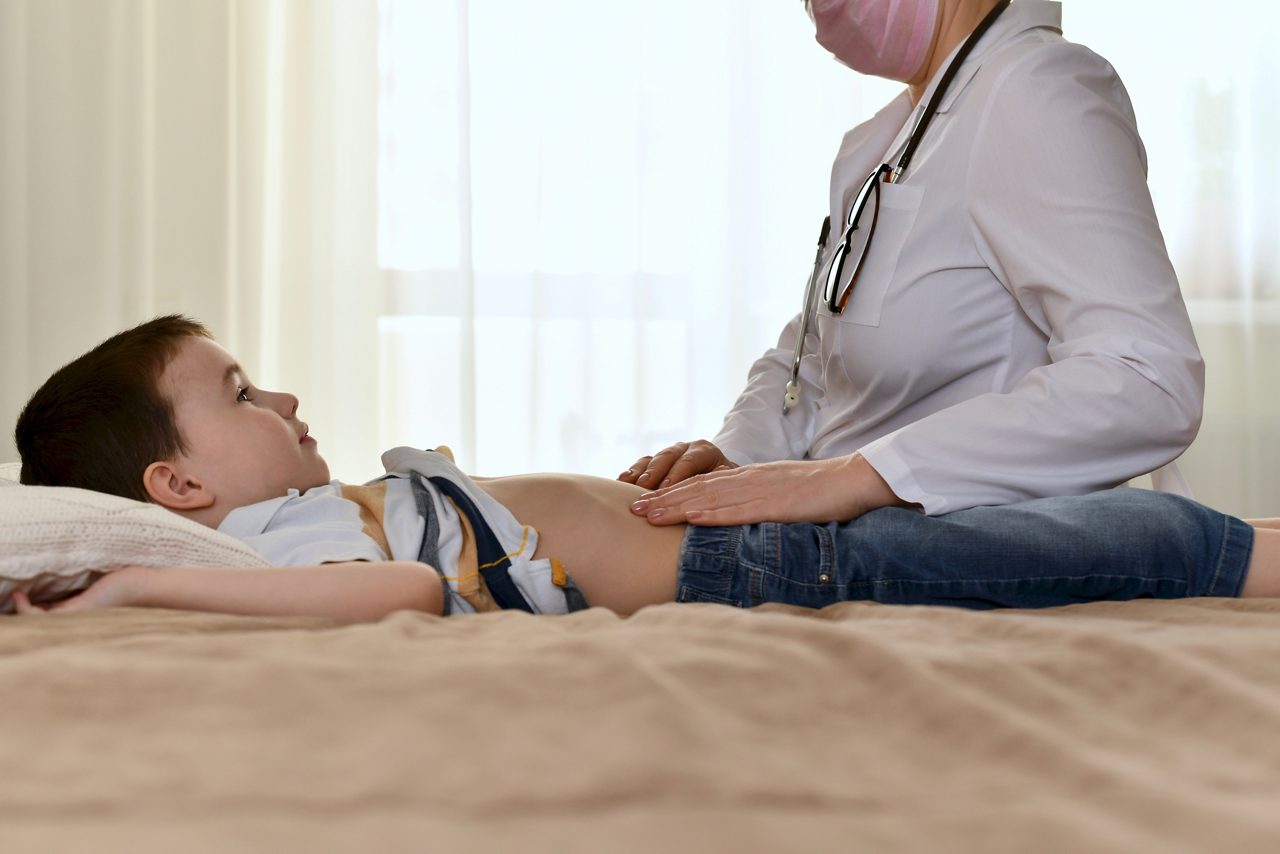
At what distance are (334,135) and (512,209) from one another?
60 centimetres

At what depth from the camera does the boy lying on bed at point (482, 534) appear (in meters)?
1.06

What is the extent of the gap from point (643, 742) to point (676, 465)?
901 millimetres

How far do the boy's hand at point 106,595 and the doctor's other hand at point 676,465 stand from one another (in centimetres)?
66

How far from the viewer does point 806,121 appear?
11.5 feet

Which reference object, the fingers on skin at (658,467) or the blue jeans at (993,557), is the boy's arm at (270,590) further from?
the fingers on skin at (658,467)

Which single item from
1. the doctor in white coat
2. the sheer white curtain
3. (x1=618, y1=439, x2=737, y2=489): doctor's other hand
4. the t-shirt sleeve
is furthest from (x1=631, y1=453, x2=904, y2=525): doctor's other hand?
the sheer white curtain

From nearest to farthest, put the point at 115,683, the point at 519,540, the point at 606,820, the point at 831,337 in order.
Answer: the point at 606,820
the point at 115,683
the point at 519,540
the point at 831,337

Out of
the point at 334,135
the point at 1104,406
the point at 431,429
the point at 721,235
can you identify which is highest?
the point at 334,135

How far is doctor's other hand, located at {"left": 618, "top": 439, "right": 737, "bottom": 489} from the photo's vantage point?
1440 mm

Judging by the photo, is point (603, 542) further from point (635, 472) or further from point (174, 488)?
point (174, 488)

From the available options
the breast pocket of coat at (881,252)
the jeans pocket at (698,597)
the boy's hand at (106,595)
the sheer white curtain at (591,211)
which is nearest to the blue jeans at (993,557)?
the jeans pocket at (698,597)

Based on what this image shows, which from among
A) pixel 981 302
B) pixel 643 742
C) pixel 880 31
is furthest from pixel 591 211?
pixel 643 742

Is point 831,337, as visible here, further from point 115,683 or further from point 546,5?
point 546,5

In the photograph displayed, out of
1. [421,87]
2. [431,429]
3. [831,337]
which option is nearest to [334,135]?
[421,87]
